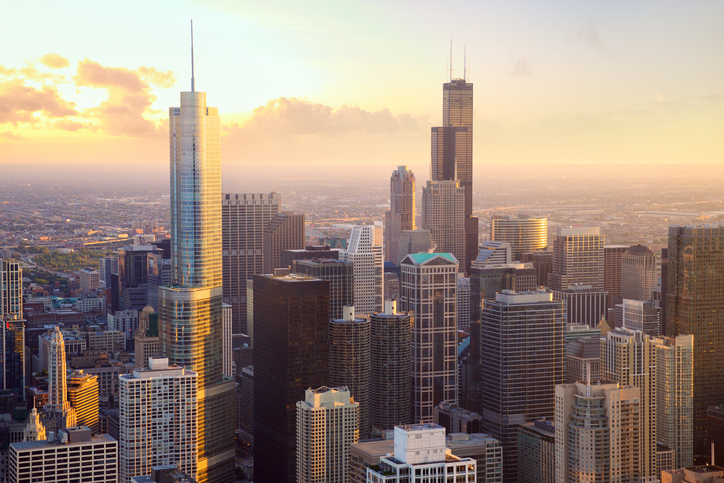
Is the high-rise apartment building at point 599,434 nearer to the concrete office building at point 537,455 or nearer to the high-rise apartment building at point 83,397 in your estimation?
the concrete office building at point 537,455


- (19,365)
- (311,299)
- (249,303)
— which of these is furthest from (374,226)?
(19,365)

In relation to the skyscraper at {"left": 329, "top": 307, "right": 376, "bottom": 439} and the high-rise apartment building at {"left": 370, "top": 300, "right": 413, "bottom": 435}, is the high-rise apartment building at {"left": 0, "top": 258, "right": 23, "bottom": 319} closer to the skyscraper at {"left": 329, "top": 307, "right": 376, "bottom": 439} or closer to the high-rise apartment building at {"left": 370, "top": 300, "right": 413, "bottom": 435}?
the skyscraper at {"left": 329, "top": 307, "right": 376, "bottom": 439}

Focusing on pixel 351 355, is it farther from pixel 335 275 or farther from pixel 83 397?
pixel 83 397

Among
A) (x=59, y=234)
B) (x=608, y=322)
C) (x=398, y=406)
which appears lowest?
(x=398, y=406)

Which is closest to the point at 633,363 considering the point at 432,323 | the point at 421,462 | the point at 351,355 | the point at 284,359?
the point at 351,355

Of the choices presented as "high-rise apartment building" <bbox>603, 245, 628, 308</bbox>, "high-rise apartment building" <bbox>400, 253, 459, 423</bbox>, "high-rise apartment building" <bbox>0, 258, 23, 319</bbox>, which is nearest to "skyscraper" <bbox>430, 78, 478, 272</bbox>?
"high-rise apartment building" <bbox>603, 245, 628, 308</bbox>

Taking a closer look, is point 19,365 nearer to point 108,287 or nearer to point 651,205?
point 108,287

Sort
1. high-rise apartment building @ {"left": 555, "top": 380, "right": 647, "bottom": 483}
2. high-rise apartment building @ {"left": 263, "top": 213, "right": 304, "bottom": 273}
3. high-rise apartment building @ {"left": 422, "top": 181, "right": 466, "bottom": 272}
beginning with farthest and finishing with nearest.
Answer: high-rise apartment building @ {"left": 422, "top": 181, "right": 466, "bottom": 272}, high-rise apartment building @ {"left": 263, "top": 213, "right": 304, "bottom": 273}, high-rise apartment building @ {"left": 555, "top": 380, "right": 647, "bottom": 483}
